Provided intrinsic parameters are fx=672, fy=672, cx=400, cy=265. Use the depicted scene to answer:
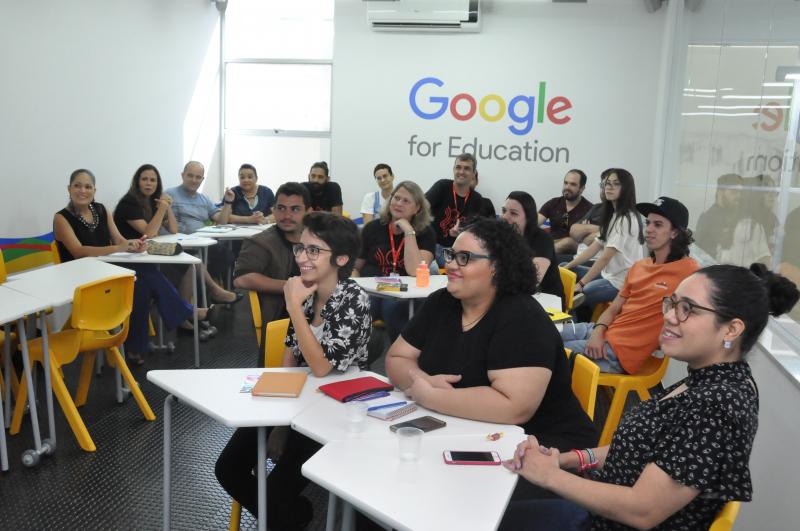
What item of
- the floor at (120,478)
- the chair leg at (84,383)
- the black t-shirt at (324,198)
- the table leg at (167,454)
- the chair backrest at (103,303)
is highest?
the black t-shirt at (324,198)

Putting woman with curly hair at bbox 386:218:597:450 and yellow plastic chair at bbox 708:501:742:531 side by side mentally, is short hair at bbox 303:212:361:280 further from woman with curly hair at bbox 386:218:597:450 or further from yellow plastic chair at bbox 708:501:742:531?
yellow plastic chair at bbox 708:501:742:531

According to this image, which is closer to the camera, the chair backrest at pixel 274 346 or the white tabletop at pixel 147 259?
the chair backrest at pixel 274 346

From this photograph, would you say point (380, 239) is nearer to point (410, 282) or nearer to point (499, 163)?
point (410, 282)

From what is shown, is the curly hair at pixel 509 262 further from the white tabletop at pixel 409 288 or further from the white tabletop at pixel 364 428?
the white tabletop at pixel 409 288

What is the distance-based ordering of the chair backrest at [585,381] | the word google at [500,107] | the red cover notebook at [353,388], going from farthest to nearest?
the word google at [500,107] → the chair backrest at [585,381] → the red cover notebook at [353,388]

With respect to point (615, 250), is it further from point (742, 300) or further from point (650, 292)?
point (742, 300)

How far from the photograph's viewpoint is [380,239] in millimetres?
4852

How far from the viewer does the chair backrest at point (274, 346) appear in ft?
9.43

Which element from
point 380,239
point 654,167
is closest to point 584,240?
point 654,167

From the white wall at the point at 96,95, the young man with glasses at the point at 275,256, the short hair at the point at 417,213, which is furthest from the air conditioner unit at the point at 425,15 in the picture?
the young man with glasses at the point at 275,256

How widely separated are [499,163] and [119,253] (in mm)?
4860

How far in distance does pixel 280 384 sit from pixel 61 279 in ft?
7.68

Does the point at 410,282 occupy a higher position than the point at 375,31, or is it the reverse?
the point at 375,31

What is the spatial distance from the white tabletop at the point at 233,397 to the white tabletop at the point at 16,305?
3.77 ft
